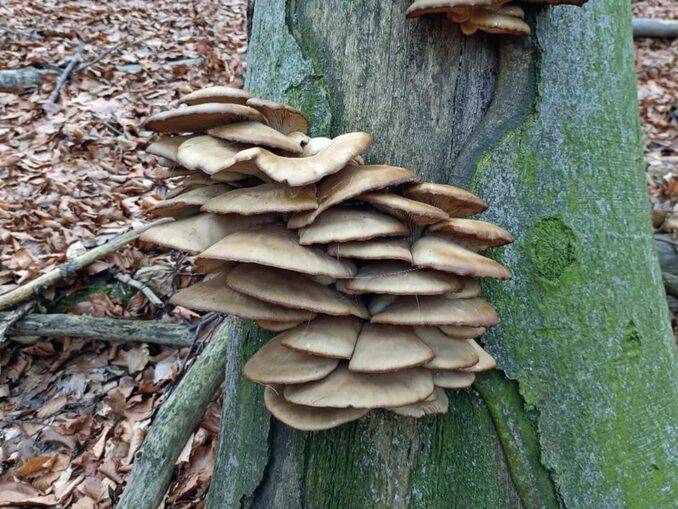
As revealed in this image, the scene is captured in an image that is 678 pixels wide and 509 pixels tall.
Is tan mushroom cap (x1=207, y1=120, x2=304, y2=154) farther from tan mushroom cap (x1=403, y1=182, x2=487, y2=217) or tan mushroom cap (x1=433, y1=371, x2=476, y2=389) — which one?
tan mushroom cap (x1=433, y1=371, x2=476, y2=389)

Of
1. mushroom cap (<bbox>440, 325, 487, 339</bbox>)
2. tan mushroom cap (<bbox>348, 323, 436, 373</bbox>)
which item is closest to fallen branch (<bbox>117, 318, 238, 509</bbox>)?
tan mushroom cap (<bbox>348, 323, 436, 373</bbox>)

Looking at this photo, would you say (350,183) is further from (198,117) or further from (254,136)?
(198,117)

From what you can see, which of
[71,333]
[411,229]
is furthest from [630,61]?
[71,333]

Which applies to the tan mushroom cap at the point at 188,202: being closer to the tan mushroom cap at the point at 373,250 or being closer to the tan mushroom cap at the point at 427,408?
the tan mushroom cap at the point at 373,250

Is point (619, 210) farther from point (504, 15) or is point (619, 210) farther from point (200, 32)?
point (200, 32)

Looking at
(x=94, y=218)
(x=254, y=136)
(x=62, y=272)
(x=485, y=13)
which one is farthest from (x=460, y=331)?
(x=94, y=218)
